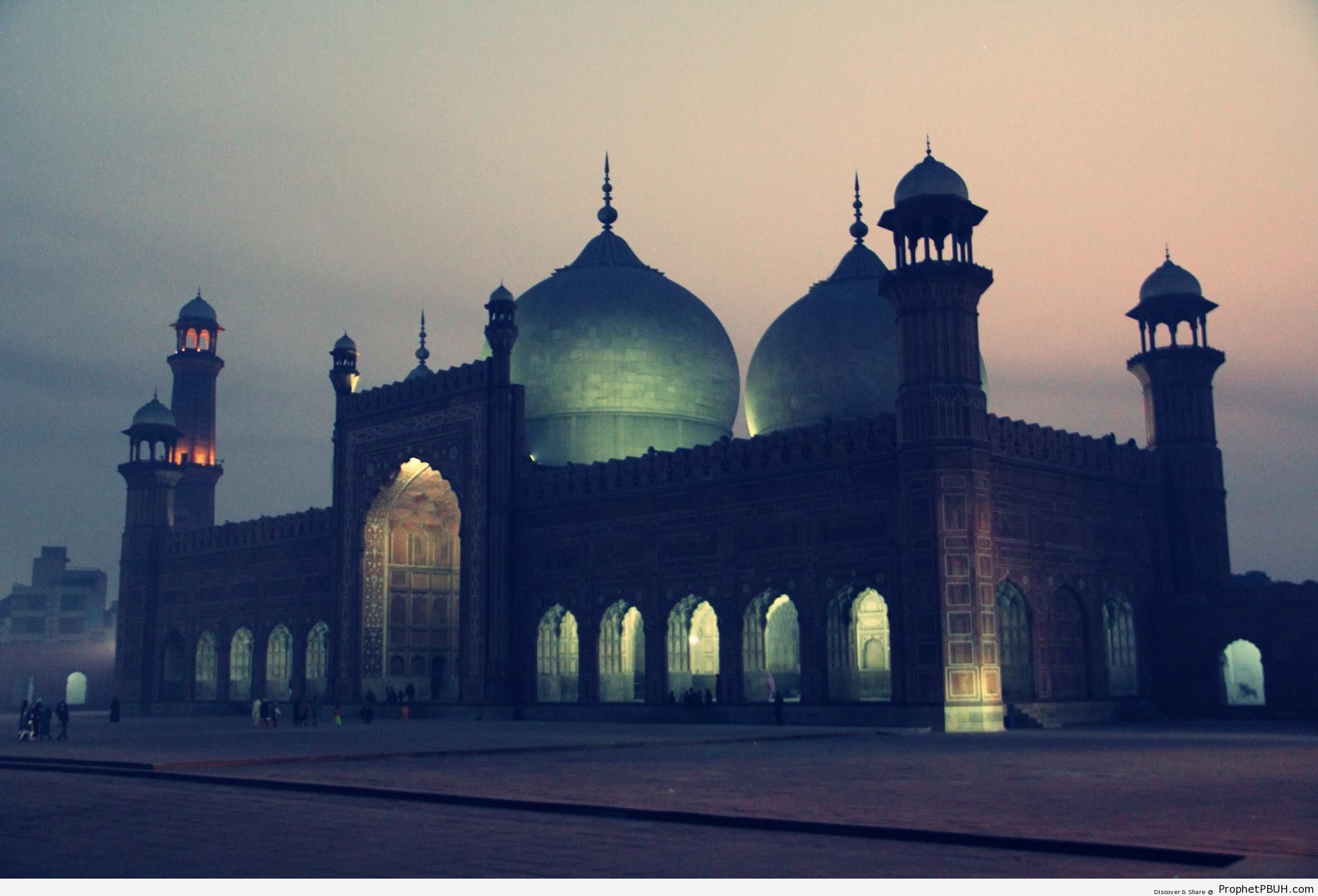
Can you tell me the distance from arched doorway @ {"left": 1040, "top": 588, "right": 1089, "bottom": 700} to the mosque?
7 centimetres

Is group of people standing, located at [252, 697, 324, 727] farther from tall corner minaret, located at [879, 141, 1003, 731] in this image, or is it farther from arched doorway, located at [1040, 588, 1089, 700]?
arched doorway, located at [1040, 588, 1089, 700]

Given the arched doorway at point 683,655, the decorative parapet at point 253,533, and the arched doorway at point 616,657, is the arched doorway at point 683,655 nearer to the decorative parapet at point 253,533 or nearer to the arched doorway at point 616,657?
the arched doorway at point 616,657

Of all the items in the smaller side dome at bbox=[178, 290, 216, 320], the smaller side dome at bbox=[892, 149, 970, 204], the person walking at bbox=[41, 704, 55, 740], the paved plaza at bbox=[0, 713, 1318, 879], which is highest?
the smaller side dome at bbox=[178, 290, 216, 320]

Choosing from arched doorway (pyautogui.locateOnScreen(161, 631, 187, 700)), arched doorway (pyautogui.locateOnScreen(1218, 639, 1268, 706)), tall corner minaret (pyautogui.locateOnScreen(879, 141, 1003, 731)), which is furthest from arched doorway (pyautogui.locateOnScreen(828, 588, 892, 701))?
arched doorway (pyautogui.locateOnScreen(161, 631, 187, 700))

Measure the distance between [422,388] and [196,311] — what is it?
900 inches

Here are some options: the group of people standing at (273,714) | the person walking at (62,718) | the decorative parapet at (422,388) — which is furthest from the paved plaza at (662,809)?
the decorative parapet at (422,388)

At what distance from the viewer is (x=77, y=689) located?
184ft

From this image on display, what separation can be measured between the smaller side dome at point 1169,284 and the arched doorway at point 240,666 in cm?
2516

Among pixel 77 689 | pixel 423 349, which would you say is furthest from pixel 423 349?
pixel 77 689

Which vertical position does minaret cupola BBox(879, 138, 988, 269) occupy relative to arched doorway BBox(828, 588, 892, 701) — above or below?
above

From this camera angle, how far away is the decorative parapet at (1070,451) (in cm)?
2452

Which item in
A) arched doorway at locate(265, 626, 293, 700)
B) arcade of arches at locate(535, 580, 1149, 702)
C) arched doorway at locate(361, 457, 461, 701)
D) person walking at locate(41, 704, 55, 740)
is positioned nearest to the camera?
person walking at locate(41, 704, 55, 740)

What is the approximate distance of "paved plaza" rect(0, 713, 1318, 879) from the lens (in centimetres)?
681

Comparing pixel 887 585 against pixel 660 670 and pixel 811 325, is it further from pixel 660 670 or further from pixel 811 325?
pixel 811 325
